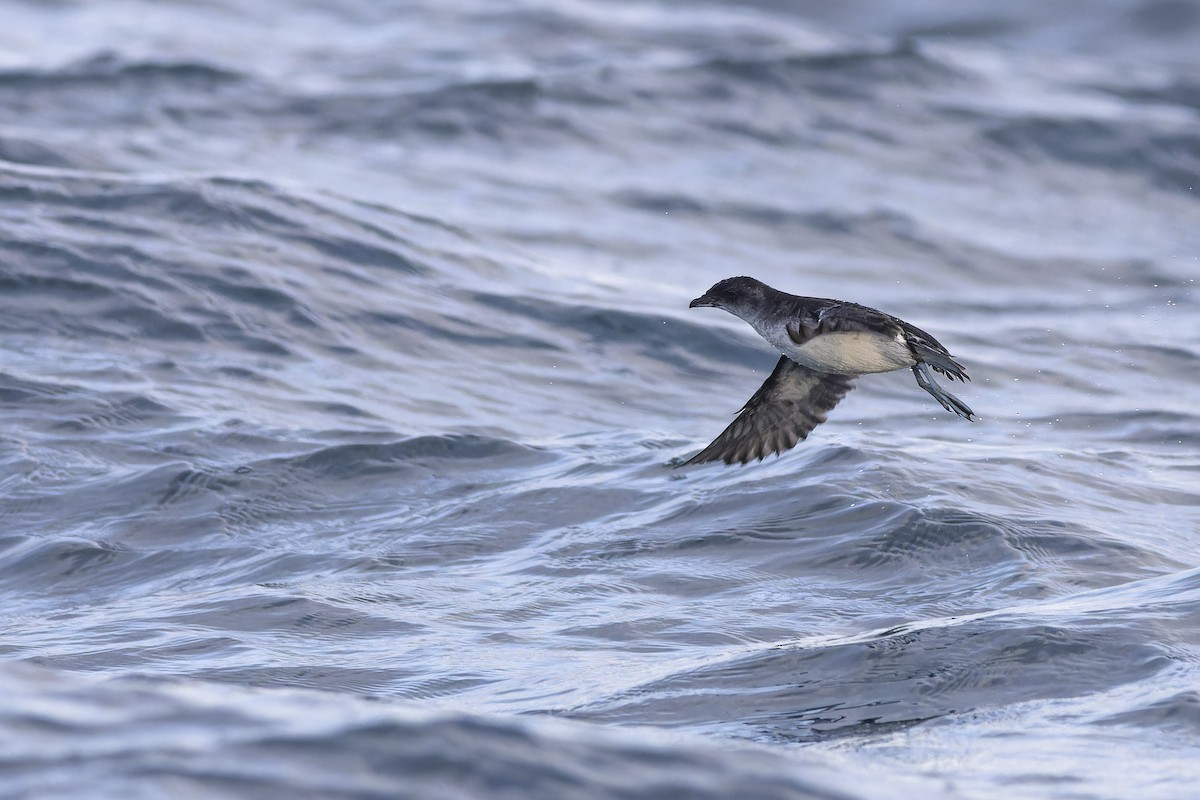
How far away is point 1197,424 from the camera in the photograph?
1132cm

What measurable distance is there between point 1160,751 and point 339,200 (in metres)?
11.6

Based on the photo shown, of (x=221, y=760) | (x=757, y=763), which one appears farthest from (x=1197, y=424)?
(x=221, y=760)

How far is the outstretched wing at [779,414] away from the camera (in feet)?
24.1

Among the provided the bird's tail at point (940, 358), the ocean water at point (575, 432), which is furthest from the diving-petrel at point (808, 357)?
the ocean water at point (575, 432)

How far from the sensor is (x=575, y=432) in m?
10.2

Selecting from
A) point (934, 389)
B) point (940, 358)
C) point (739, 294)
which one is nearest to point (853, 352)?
point (940, 358)

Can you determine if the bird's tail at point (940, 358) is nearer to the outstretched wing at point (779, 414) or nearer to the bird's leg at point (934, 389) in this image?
the bird's leg at point (934, 389)

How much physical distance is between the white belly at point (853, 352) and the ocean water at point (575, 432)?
3.41 ft

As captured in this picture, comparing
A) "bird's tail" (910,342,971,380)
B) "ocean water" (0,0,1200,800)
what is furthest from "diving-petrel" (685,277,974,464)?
"ocean water" (0,0,1200,800)

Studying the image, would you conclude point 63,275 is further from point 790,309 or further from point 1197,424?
point 1197,424

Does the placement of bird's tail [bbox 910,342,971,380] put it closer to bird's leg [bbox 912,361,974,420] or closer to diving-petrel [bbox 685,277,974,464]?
diving-petrel [bbox 685,277,974,464]

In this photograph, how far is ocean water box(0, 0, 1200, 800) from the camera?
4586mm

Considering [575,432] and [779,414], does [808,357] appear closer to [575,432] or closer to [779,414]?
[779,414]

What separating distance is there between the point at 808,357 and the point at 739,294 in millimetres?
564
